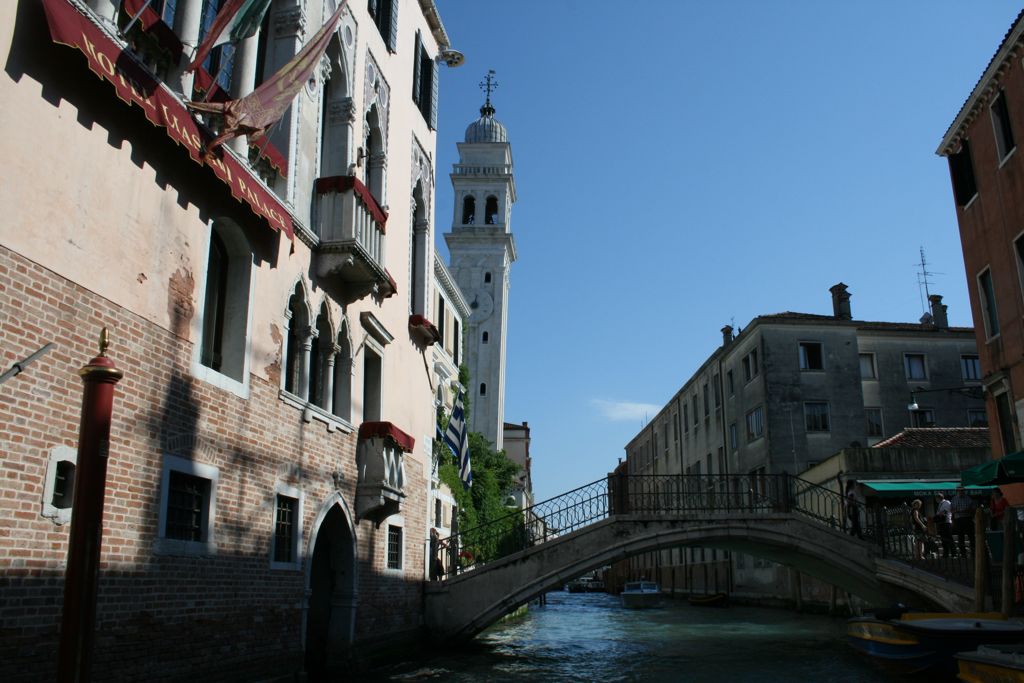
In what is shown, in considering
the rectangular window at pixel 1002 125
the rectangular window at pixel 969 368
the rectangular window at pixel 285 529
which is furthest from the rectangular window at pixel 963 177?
the rectangular window at pixel 969 368

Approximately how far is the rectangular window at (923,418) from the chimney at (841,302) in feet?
13.7

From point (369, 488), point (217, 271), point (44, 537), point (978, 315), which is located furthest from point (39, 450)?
point (978, 315)

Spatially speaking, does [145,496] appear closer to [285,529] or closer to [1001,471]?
[285,529]

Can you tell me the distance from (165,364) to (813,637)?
16804 millimetres

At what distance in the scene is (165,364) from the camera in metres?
8.18

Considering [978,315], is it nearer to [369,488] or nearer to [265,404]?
[369,488]

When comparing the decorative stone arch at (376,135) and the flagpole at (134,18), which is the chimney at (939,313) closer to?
the decorative stone arch at (376,135)

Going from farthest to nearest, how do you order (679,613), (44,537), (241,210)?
(679,613), (241,210), (44,537)

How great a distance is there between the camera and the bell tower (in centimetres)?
4384

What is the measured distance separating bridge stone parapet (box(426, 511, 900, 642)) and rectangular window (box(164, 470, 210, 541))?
8.42 meters

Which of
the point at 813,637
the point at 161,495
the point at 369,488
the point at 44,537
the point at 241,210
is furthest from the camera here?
the point at 813,637

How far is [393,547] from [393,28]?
909 cm

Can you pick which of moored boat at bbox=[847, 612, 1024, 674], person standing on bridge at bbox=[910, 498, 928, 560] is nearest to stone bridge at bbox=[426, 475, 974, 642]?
person standing on bridge at bbox=[910, 498, 928, 560]

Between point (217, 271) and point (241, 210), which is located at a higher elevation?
point (241, 210)
